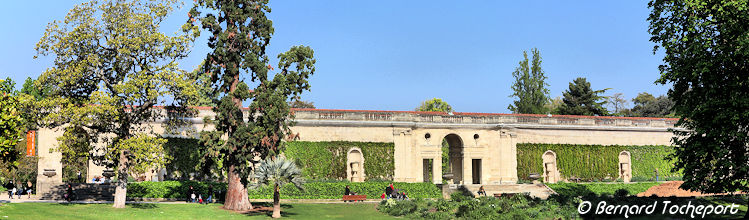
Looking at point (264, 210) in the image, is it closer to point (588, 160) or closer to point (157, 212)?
point (157, 212)

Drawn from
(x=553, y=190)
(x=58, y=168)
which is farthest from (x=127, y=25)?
(x=553, y=190)

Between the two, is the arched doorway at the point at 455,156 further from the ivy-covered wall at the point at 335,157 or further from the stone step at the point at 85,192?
the stone step at the point at 85,192

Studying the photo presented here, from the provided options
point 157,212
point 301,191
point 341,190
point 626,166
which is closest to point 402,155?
point 341,190

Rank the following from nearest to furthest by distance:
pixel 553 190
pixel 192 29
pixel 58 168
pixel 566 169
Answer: pixel 192 29
pixel 58 168
pixel 553 190
pixel 566 169

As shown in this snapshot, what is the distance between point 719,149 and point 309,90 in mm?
19822

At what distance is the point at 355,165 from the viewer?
54.3 meters

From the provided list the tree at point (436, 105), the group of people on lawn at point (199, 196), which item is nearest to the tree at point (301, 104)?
the tree at point (436, 105)

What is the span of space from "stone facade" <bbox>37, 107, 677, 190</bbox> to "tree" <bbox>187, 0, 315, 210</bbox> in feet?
44.5

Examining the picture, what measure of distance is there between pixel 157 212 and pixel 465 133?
29.3m

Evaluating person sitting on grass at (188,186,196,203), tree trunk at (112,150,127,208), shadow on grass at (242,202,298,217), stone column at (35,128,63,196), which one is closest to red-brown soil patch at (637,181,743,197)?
shadow on grass at (242,202,298,217)

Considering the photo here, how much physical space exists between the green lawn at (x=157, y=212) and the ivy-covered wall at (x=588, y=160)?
70.8ft

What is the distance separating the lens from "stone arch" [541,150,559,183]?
59375mm

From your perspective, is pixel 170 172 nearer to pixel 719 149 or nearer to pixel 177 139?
pixel 177 139

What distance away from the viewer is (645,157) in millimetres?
61875
